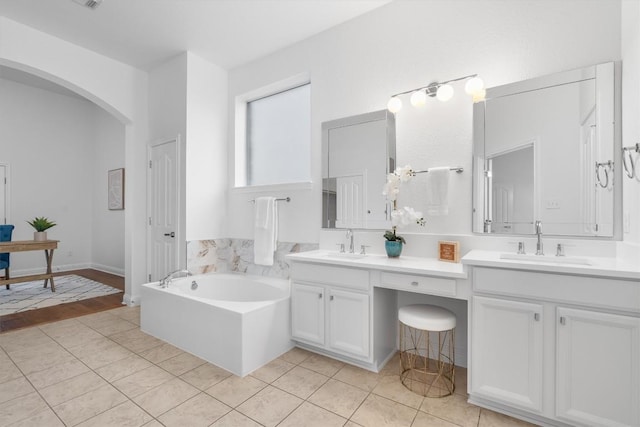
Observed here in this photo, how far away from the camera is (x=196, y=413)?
1710 mm

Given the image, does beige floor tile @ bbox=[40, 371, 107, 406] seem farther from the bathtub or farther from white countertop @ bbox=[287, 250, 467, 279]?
white countertop @ bbox=[287, 250, 467, 279]

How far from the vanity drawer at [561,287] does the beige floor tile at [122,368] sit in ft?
7.70

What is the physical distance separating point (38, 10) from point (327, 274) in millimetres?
3389

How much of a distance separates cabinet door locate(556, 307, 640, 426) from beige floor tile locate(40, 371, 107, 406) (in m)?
2.67

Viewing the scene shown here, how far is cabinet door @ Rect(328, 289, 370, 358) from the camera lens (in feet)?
6.95

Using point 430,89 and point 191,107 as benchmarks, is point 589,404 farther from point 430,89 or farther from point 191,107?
point 191,107

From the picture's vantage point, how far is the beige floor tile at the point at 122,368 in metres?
2.10

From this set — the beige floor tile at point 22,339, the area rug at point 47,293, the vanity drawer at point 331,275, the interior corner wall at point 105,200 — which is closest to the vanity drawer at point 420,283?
the vanity drawer at point 331,275

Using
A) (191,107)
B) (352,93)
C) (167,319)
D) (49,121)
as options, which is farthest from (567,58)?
(49,121)

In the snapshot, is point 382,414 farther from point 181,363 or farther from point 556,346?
point 181,363

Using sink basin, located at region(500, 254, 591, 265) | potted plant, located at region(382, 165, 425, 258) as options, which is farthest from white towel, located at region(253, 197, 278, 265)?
sink basin, located at region(500, 254, 591, 265)

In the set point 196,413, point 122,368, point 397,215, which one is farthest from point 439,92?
point 122,368

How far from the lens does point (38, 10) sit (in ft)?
8.80

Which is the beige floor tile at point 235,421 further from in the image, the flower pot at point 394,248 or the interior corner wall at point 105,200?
the interior corner wall at point 105,200
